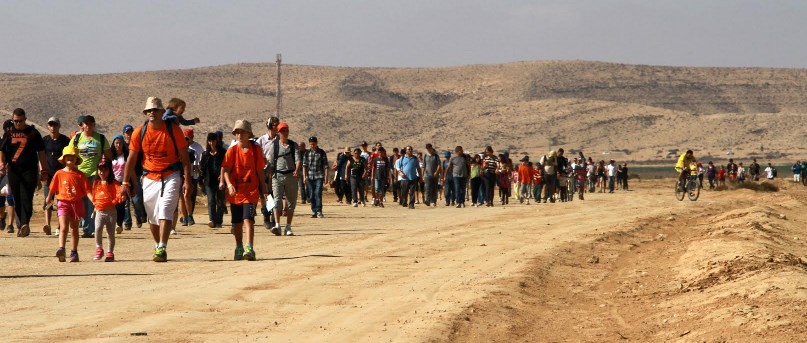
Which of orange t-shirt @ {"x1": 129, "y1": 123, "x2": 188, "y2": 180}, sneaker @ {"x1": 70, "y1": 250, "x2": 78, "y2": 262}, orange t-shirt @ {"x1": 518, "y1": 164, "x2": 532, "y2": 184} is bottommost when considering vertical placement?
sneaker @ {"x1": 70, "y1": 250, "x2": 78, "y2": 262}

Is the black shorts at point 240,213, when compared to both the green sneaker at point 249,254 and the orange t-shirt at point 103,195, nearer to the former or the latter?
the green sneaker at point 249,254

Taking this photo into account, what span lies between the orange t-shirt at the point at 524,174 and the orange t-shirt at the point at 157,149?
23.4 m

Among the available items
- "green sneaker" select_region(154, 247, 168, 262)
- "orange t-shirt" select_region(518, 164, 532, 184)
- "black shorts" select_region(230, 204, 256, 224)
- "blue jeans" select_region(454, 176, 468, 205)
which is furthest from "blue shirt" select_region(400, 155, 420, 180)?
"green sneaker" select_region(154, 247, 168, 262)

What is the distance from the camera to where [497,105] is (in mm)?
164500

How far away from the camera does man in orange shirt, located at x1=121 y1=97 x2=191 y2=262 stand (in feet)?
48.2

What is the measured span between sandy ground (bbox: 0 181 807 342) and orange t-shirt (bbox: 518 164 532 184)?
1658 cm

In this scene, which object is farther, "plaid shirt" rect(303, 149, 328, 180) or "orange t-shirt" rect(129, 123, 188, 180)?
"plaid shirt" rect(303, 149, 328, 180)

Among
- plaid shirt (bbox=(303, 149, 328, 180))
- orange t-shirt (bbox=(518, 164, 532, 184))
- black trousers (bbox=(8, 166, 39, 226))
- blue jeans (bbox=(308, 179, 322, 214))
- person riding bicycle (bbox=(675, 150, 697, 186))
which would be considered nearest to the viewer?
black trousers (bbox=(8, 166, 39, 226))

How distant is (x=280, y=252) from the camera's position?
16797 mm

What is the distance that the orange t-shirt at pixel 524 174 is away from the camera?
37.7 m

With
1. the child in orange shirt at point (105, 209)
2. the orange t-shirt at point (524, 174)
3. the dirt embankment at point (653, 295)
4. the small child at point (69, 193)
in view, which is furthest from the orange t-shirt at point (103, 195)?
the orange t-shirt at point (524, 174)

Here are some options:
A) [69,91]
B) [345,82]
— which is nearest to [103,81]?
[69,91]

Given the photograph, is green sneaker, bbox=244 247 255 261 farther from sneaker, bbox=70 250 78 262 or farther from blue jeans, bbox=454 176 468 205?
blue jeans, bbox=454 176 468 205

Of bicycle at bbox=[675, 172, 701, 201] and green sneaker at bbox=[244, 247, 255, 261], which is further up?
bicycle at bbox=[675, 172, 701, 201]
